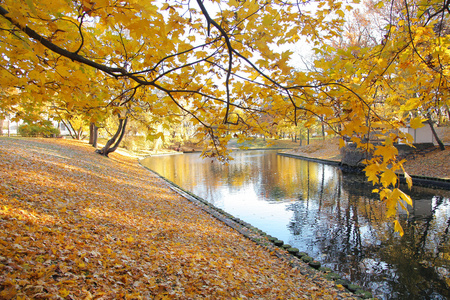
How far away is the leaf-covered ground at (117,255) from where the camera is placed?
88.0 inches

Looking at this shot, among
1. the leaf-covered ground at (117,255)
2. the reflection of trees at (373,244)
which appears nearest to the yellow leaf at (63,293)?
the leaf-covered ground at (117,255)

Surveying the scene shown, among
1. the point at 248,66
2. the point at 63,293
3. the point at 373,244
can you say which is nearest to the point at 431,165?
the point at 373,244

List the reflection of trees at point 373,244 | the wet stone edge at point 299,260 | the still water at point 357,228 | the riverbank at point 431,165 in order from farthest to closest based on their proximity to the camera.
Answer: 1. the riverbank at point 431,165
2. the still water at point 357,228
3. the reflection of trees at point 373,244
4. the wet stone edge at point 299,260

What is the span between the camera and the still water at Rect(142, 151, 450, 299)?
4113 mm

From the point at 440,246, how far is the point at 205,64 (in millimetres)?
5776

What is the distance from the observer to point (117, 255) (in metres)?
2.94

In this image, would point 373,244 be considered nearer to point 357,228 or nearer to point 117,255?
point 357,228

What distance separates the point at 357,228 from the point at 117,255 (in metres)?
5.57

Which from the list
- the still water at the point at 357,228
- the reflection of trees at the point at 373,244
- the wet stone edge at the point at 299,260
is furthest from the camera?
the still water at the point at 357,228

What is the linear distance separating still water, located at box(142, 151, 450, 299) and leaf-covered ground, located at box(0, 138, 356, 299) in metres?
1.30

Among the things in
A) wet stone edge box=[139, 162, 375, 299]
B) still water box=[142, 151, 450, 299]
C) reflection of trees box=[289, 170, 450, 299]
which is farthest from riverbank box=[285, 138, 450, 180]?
wet stone edge box=[139, 162, 375, 299]

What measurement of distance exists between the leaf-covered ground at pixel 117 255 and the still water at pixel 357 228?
51.1 inches

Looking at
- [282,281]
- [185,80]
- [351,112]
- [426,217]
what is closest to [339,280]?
[282,281]

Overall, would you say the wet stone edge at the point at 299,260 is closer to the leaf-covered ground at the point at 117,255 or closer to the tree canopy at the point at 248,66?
the leaf-covered ground at the point at 117,255
